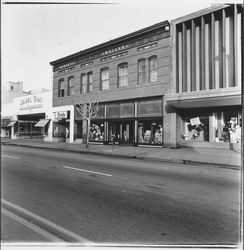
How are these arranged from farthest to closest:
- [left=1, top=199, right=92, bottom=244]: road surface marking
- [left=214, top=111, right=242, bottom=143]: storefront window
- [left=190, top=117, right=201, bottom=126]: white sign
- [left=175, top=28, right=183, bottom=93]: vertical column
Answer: [left=175, top=28, right=183, bottom=93]: vertical column
[left=190, top=117, right=201, bottom=126]: white sign
[left=214, top=111, right=242, bottom=143]: storefront window
[left=1, top=199, right=92, bottom=244]: road surface marking

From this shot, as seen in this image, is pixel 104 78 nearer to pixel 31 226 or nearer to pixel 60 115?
pixel 60 115

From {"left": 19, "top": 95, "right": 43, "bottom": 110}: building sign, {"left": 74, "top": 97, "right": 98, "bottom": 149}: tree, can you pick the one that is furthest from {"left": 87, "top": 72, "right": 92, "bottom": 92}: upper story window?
{"left": 19, "top": 95, "right": 43, "bottom": 110}: building sign

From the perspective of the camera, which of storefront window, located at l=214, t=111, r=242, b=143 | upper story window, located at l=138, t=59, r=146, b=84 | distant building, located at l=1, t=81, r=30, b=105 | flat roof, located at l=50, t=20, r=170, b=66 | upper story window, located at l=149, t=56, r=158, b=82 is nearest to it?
storefront window, located at l=214, t=111, r=242, b=143

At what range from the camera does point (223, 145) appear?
14.6 meters

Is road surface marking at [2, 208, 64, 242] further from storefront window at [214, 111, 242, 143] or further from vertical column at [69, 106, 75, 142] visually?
vertical column at [69, 106, 75, 142]

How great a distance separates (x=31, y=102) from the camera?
93.0 feet

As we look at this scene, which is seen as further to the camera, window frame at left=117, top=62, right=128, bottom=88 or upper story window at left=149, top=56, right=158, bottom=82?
window frame at left=117, top=62, right=128, bottom=88

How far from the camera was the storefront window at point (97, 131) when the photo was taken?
20.6 metres

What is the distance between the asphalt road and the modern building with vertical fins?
26.8 ft

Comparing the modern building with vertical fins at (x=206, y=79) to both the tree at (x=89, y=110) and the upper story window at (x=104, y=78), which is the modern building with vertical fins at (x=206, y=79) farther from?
the upper story window at (x=104, y=78)

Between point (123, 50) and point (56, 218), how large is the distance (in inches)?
670

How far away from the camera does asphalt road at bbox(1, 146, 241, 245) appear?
3.34 m

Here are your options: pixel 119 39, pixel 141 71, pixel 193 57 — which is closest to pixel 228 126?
pixel 193 57

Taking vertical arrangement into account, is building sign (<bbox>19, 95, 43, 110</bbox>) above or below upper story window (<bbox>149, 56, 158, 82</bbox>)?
below
